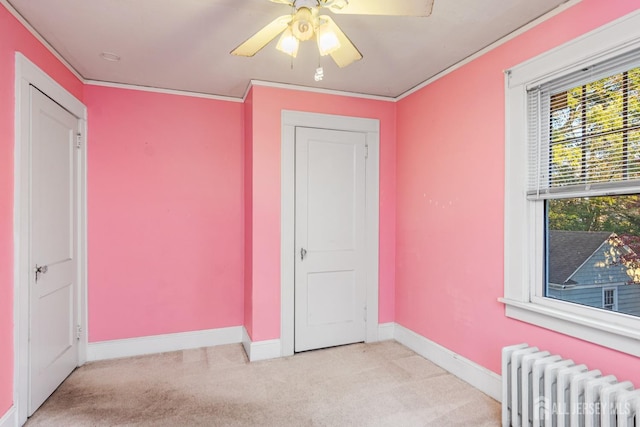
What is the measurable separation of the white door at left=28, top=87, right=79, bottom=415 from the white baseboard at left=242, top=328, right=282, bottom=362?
1404mm

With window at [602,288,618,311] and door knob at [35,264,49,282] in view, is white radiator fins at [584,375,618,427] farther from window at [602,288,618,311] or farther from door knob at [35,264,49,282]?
door knob at [35,264,49,282]

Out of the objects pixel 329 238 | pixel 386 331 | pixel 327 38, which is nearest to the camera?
pixel 327 38

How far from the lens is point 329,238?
133 inches

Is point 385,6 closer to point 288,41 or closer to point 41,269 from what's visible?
point 288,41

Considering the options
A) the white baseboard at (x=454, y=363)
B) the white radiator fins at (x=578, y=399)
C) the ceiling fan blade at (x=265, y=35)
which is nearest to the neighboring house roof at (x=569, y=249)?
the white radiator fins at (x=578, y=399)

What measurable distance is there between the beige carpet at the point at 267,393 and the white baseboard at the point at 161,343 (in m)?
0.10

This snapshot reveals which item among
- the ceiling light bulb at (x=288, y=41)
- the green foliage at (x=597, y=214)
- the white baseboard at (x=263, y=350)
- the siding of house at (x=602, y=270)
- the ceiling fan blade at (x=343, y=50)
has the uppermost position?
the ceiling fan blade at (x=343, y=50)

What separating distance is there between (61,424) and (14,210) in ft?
4.34

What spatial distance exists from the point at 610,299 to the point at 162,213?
334cm

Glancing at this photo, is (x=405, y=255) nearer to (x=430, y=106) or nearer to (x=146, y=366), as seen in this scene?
(x=430, y=106)

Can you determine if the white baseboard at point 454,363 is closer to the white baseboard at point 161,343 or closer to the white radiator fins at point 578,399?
the white radiator fins at point 578,399

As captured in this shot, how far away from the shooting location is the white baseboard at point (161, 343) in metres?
3.09

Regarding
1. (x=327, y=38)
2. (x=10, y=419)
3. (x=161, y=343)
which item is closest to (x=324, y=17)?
(x=327, y=38)

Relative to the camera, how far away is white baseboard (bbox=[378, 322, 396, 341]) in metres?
3.53
